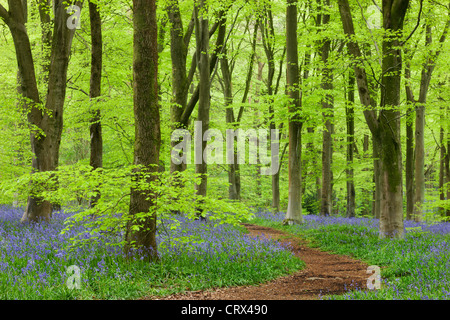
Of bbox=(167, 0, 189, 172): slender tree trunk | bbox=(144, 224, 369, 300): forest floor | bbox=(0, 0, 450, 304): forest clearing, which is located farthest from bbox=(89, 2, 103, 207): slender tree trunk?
bbox=(144, 224, 369, 300): forest floor

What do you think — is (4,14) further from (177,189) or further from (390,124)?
(390,124)

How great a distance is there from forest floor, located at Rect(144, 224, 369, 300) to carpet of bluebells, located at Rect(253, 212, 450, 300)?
408mm

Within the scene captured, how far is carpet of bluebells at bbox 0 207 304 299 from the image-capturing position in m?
5.09

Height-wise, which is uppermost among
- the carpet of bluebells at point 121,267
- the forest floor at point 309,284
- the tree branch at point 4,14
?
the tree branch at point 4,14

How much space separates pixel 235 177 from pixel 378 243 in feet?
43.5

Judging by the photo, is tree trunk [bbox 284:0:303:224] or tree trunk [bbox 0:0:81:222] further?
tree trunk [bbox 284:0:303:224]

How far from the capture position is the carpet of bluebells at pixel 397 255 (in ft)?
16.3

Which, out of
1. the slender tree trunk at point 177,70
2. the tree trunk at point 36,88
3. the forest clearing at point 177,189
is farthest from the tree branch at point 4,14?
the slender tree trunk at point 177,70

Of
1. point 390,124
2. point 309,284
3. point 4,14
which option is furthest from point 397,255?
point 4,14

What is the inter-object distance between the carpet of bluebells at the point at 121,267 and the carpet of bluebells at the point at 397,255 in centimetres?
204

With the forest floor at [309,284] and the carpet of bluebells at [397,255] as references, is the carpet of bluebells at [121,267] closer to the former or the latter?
the forest floor at [309,284]

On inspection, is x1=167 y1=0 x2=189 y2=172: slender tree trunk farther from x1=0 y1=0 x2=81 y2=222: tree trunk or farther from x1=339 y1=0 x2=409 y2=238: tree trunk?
x1=339 y1=0 x2=409 y2=238: tree trunk
